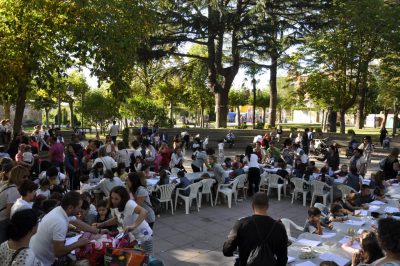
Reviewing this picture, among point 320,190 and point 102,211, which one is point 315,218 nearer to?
point 102,211

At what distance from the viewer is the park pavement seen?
22.5 feet

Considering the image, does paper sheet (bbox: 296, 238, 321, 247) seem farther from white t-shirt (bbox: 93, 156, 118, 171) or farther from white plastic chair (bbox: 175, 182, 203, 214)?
white t-shirt (bbox: 93, 156, 118, 171)

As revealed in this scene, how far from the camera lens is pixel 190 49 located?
140 feet

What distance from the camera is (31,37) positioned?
37.5 ft

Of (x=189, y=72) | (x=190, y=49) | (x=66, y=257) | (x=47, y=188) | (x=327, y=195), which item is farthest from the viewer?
(x=190, y=49)

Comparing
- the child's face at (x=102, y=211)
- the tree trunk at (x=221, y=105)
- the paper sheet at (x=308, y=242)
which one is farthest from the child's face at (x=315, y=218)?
the tree trunk at (x=221, y=105)

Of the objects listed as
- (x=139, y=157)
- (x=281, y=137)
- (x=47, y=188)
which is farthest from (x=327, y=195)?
(x=281, y=137)

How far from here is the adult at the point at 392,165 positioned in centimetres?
1106

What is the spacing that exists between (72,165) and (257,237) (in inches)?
318

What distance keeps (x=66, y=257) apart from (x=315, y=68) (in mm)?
23553

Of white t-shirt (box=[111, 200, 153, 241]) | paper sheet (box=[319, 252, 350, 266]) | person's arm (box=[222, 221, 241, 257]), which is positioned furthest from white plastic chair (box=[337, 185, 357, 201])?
person's arm (box=[222, 221, 241, 257])

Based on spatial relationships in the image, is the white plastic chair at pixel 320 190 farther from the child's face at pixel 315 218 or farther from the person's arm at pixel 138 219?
the person's arm at pixel 138 219

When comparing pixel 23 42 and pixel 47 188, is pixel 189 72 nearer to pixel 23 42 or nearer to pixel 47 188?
pixel 23 42

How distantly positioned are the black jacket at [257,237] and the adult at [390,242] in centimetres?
84
